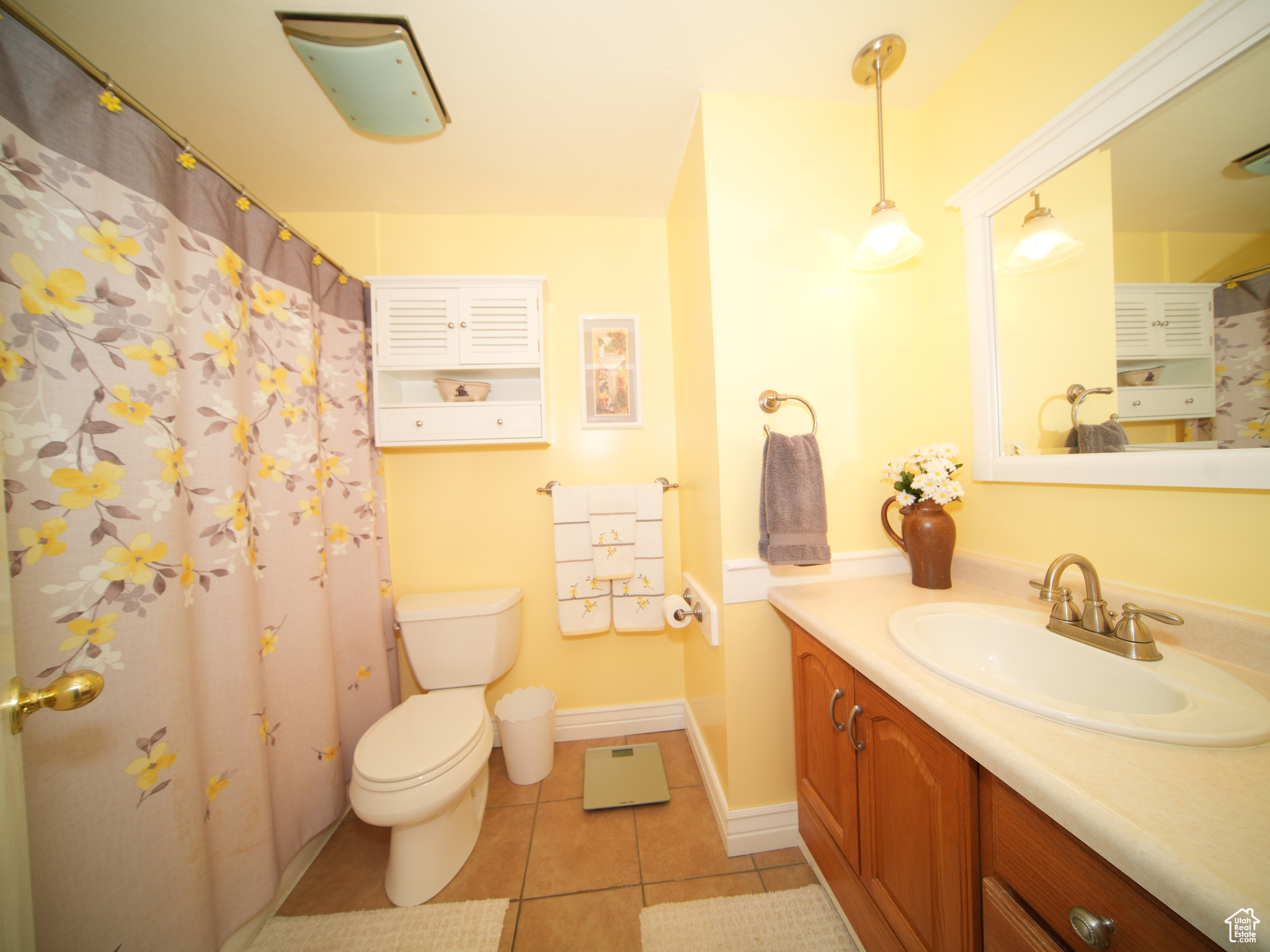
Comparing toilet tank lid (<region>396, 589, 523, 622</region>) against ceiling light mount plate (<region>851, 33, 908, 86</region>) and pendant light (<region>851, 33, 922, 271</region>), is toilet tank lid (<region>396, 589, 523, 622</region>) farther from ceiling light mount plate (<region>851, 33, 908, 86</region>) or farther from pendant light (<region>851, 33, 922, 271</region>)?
ceiling light mount plate (<region>851, 33, 908, 86</region>)

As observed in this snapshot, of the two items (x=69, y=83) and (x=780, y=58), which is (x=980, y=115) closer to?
(x=780, y=58)

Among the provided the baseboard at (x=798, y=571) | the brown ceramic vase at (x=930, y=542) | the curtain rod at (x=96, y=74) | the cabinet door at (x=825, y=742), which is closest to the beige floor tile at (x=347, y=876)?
the cabinet door at (x=825, y=742)

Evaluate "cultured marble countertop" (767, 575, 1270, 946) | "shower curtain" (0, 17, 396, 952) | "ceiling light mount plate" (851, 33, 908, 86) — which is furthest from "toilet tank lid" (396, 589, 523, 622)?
"ceiling light mount plate" (851, 33, 908, 86)

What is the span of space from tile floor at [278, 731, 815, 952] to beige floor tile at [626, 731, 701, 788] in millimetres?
34

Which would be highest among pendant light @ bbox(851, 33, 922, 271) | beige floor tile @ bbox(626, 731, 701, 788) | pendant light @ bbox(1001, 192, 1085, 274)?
pendant light @ bbox(851, 33, 922, 271)

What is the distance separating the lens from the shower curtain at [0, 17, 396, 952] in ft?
2.41

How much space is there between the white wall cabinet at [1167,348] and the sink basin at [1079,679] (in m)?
0.47

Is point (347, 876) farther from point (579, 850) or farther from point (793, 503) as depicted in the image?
point (793, 503)

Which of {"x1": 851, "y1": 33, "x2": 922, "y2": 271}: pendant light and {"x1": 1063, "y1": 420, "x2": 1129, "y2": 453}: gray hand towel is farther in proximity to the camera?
{"x1": 851, "y1": 33, "x2": 922, "y2": 271}: pendant light

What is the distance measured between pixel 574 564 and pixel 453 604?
50cm

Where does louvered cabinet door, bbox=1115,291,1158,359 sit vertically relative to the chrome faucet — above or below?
above

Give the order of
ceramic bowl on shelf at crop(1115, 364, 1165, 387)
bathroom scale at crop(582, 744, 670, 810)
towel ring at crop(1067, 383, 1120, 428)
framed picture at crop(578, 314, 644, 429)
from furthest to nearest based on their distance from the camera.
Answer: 1. framed picture at crop(578, 314, 644, 429)
2. bathroom scale at crop(582, 744, 670, 810)
3. towel ring at crop(1067, 383, 1120, 428)
4. ceramic bowl on shelf at crop(1115, 364, 1165, 387)

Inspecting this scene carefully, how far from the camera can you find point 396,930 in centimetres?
108

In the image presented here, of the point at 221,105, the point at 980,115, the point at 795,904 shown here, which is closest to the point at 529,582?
the point at 795,904
